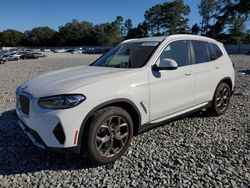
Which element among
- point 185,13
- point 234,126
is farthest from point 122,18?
point 234,126

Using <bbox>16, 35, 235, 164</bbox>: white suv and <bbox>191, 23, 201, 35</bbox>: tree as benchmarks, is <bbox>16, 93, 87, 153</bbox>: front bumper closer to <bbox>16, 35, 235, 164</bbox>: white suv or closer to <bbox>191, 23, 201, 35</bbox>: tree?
<bbox>16, 35, 235, 164</bbox>: white suv

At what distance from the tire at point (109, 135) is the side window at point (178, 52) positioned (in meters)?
1.29

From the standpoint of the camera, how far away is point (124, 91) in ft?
11.2

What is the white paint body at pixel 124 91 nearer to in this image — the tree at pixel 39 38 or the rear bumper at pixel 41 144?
the rear bumper at pixel 41 144

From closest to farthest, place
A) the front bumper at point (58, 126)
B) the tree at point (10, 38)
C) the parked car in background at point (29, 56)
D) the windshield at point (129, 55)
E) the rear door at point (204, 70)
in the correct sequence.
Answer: the front bumper at point (58, 126), the windshield at point (129, 55), the rear door at point (204, 70), the parked car in background at point (29, 56), the tree at point (10, 38)

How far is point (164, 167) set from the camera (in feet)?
11.1

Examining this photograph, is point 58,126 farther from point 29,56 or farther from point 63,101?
point 29,56

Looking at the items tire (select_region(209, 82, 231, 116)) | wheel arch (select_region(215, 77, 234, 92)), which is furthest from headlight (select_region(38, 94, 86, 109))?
wheel arch (select_region(215, 77, 234, 92))

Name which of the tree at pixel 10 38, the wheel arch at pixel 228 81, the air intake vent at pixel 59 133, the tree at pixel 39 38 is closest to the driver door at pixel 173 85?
the wheel arch at pixel 228 81

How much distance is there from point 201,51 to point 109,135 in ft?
8.78

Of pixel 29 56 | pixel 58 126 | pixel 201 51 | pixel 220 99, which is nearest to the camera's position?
pixel 58 126

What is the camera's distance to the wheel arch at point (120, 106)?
314cm

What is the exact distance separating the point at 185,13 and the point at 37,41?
7457 centimetres

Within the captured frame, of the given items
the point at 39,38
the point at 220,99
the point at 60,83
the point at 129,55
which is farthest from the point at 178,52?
the point at 39,38
